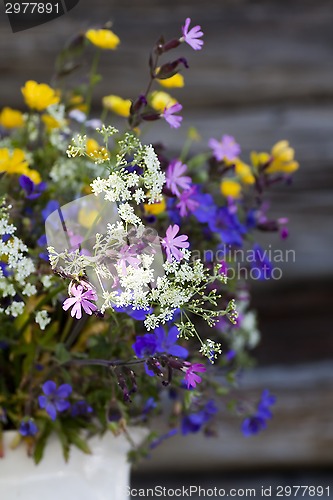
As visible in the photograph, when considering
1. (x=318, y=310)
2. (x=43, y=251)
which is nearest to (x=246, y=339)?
(x=318, y=310)

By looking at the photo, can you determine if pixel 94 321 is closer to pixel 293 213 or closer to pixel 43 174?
pixel 43 174

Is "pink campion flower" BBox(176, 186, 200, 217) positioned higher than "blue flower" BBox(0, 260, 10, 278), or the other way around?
"pink campion flower" BBox(176, 186, 200, 217)

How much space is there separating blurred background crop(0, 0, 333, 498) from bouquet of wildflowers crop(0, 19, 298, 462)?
10.8 inches

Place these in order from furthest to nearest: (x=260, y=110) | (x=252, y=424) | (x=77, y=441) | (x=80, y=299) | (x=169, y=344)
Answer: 1. (x=260, y=110)
2. (x=252, y=424)
3. (x=77, y=441)
4. (x=169, y=344)
5. (x=80, y=299)

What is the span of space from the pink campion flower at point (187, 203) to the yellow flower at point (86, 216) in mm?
79

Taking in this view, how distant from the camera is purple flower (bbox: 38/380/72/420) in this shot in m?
0.68

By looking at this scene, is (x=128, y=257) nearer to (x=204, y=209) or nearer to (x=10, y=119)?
(x=204, y=209)

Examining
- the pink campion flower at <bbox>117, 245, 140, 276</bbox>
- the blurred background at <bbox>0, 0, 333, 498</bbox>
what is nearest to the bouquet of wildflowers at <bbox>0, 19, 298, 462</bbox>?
the pink campion flower at <bbox>117, 245, 140, 276</bbox>

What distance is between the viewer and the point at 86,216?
709mm
